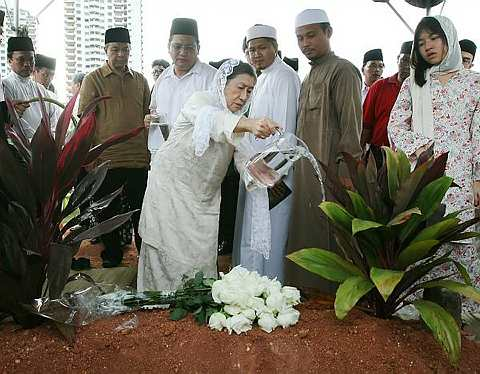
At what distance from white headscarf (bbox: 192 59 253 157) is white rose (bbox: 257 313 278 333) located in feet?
3.14

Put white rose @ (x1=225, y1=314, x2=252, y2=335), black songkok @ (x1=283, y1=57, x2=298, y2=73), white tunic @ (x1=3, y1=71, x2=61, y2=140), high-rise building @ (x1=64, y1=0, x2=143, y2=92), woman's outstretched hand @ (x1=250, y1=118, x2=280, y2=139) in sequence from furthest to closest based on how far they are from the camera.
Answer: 1. high-rise building @ (x1=64, y1=0, x2=143, y2=92)
2. black songkok @ (x1=283, y1=57, x2=298, y2=73)
3. white tunic @ (x1=3, y1=71, x2=61, y2=140)
4. woman's outstretched hand @ (x1=250, y1=118, x2=280, y2=139)
5. white rose @ (x1=225, y1=314, x2=252, y2=335)

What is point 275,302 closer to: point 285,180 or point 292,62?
point 285,180

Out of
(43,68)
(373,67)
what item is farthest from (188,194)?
(43,68)

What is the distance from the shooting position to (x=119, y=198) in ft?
14.0

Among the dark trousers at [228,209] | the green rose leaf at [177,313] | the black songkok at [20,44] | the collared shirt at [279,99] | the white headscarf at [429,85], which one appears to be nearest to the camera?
the green rose leaf at [177,313]

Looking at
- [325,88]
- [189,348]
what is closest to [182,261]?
[189,348]

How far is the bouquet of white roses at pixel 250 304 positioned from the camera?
1.73 metres

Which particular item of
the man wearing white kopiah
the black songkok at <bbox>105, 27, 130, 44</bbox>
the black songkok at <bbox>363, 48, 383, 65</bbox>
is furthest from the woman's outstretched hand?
the black songkok at <bbox>363, 48, 383, 65</bbox>

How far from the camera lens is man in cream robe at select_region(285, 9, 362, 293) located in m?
3.28

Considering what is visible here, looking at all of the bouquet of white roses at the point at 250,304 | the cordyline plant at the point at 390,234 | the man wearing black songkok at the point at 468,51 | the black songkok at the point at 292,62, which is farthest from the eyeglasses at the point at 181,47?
the man wearing black songkok at the point at 468,51

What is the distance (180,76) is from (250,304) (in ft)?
8.26

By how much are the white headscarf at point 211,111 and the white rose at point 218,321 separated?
3.09 feet

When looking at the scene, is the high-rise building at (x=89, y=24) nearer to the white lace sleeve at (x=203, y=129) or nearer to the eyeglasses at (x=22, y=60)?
the eyeglasses at (x=22, y=60)

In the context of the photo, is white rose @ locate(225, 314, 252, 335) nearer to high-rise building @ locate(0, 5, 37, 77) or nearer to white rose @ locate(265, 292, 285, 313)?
white rose @ locate(265, 292, 285, 313)
